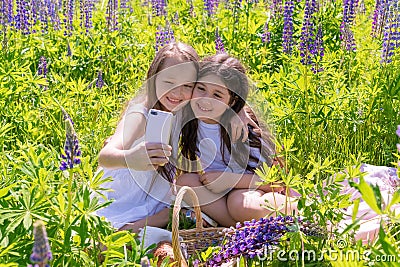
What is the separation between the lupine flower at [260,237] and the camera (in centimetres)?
213

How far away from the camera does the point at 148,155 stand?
235 centimetres

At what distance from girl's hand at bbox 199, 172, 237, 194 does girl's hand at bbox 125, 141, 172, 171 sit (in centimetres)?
49

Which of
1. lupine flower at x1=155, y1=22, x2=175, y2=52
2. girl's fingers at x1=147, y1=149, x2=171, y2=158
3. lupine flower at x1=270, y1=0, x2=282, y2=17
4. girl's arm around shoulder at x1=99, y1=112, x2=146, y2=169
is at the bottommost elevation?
girl's arm around shoulder at x1=99, y1=112, x2=146, y2=169

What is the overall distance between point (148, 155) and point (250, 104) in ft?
3.34

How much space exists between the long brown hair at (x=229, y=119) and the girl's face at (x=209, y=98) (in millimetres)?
35

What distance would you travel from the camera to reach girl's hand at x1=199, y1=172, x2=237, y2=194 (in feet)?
9.38

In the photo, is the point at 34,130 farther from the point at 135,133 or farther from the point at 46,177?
the point at 46,177

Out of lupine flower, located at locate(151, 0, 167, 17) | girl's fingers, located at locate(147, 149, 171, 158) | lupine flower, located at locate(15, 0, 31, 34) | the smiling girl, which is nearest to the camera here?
girl's fingers, located at locate(147, 149, 171, 158)

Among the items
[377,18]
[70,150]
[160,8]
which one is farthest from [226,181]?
[160,8]

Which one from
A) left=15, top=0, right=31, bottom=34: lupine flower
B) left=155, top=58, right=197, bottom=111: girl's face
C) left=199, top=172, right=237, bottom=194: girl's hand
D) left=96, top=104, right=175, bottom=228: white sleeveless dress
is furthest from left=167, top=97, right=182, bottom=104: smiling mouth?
left=15, top=0, right=31, bottom=34: lupine flower

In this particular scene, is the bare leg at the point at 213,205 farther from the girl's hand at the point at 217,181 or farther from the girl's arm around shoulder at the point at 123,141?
the girl's arm around shoulder at the point at 123,141

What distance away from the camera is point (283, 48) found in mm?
4172

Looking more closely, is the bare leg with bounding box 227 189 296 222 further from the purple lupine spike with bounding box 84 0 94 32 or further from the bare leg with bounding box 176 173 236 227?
the purple lupine spike with bounding box 84 0 94 32

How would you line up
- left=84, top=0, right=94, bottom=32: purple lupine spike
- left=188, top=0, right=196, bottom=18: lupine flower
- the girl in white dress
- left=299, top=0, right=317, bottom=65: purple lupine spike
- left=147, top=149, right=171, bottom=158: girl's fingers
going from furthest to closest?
left=188, top=0, right=196, bottom=18: lupine flower
left=84, top=0, right=94, bottom=32: purple lupine spike
left=299, top=0, right=317, bottom=65: purple lupine spike
the girl in white dress
left=147, top=149, right=171, bottom=158: girl's fingers
